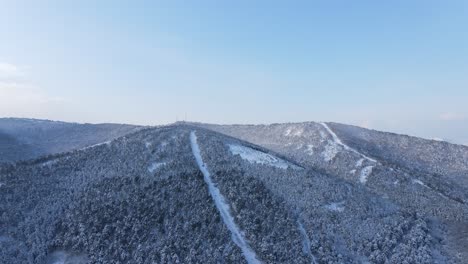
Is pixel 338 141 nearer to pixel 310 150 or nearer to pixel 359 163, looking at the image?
pixel 310 150

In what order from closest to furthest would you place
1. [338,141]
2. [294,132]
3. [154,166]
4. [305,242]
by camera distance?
[305,242] → [154,166] → [338,141] → [294,132]

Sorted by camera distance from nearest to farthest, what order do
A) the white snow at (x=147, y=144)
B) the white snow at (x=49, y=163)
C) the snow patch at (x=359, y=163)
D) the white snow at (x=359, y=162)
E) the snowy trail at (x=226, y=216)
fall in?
the snowy trail at (x=226, y=216) < the white snow at (x=49, y=163) < the white snow at (x=147, y=144) < the snow patch at (x=359, y=163) < the white snow at (x=359, y=162)

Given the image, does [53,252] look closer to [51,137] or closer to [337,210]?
[337,210]

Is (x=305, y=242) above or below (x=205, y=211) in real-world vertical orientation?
below

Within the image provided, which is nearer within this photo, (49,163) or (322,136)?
(49,163)

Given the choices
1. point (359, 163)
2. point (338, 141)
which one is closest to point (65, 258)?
point (359, 163)

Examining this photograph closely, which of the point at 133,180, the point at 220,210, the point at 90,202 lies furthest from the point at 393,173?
the point at 90,202

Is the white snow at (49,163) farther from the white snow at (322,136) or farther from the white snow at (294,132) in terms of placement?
the white snow at (294,132)

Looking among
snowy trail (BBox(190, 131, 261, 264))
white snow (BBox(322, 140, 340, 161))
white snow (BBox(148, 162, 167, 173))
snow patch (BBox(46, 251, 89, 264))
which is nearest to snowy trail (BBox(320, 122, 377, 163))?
white snow (BBox(322, 140, 340, 161))

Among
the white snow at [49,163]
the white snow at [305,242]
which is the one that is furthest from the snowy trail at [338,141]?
the white snow at [49,163]
